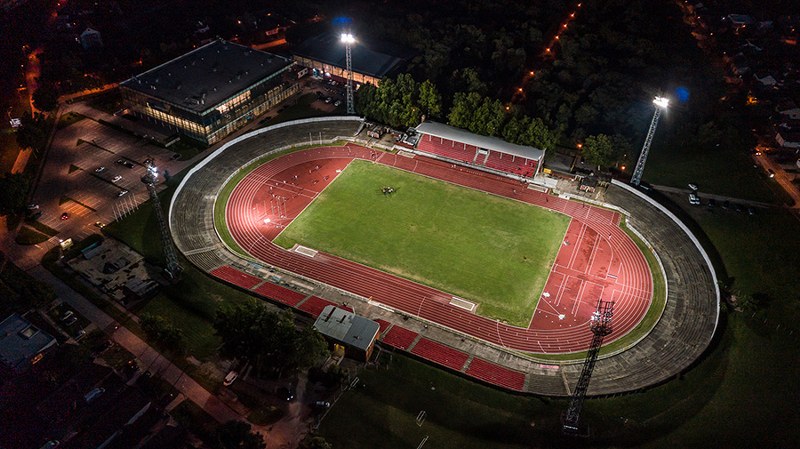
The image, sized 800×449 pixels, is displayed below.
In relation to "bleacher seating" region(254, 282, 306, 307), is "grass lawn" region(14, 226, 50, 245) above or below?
below

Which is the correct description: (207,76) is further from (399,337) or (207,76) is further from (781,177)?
(781,177)

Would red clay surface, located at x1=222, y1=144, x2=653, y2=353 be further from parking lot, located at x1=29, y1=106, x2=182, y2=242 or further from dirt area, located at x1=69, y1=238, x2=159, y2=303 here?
parking lot, located at x1=29, y1=106, x2=182, y2=242

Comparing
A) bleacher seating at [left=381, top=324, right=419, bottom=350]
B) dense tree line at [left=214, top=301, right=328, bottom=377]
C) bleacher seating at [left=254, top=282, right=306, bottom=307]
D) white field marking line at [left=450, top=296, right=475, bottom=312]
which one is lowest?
bleacher seating at [left=254, top=282, right=306, bottom=307]

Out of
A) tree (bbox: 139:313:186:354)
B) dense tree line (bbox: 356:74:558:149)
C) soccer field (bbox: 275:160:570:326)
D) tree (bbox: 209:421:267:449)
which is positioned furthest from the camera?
dense tree line (bbox: 356:74:558:149)

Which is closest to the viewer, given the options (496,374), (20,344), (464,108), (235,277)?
(20,344)

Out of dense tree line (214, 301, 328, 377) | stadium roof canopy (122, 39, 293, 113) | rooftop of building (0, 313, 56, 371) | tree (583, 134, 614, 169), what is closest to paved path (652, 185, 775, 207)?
tree (583, 134, 614, 169)

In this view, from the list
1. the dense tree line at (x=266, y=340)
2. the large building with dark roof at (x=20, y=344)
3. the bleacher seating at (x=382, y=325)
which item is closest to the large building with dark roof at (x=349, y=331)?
the bleacher seating at (x=382, y=325)

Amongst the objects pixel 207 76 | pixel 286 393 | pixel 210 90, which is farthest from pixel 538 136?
pixel 207 76
